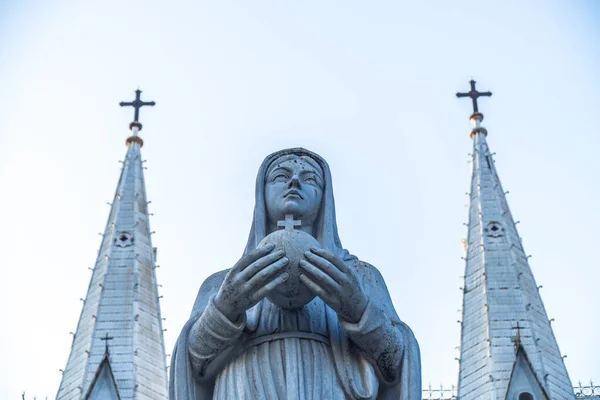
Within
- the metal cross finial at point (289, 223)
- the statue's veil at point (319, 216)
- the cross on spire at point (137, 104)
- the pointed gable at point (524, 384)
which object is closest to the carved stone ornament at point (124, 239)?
the cross on spire at point (137, 104)

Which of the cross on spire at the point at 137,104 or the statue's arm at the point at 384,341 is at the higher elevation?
the cross on spire at the point at 137,104

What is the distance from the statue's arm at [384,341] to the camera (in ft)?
32.6

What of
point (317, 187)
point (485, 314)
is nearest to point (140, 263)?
point (485, 314)

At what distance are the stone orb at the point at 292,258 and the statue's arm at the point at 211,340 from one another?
0.30 m

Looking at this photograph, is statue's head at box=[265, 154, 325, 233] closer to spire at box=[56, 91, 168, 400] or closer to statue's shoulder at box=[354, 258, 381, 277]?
statue's shoulder at box=[354, 258, 381, 277]

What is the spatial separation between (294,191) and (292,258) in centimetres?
97

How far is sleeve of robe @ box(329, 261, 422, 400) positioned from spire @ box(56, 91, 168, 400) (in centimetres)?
3885

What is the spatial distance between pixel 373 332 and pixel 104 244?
49372 mm

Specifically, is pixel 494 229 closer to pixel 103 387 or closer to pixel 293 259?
pixel 103 387

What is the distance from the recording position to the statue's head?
10.7 metres

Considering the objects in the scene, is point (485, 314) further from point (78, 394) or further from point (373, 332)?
point (373, 332)

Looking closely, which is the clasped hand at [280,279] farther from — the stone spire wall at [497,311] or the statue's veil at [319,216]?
the stone spire wall at [497,311]

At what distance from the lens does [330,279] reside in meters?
9.77

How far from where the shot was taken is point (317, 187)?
1088 cm
